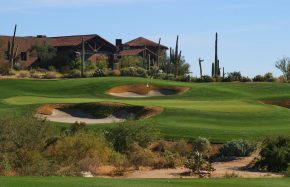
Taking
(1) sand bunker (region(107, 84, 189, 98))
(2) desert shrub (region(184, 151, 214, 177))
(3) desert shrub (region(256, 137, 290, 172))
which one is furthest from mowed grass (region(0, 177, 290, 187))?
(1) sand bunker (region(107, 84, 189, 98))

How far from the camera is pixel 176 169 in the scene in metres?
27.9

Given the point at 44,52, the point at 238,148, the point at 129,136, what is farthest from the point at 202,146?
the point at 44,52

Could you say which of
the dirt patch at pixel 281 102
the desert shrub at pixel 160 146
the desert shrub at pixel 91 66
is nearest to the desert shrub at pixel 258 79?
the dirt patch at pixel 281 102

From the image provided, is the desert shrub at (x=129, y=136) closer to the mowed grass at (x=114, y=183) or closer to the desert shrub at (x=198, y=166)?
the desert shrub at (x=198, y=166)

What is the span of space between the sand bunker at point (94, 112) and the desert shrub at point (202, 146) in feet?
31.3

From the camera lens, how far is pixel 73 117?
4234 centimetres

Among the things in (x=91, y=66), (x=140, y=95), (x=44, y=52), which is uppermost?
(x=44, y=52)

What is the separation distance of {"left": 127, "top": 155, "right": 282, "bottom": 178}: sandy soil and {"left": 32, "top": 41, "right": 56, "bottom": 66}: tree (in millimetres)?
67353

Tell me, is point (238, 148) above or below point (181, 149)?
above

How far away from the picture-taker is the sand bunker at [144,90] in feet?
189

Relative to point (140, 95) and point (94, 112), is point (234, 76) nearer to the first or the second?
point (140, 95)

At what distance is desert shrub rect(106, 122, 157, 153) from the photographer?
31.5 m

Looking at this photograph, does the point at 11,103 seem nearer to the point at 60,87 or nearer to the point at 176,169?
the point at 60,87

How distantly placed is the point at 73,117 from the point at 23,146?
16.1 metres
